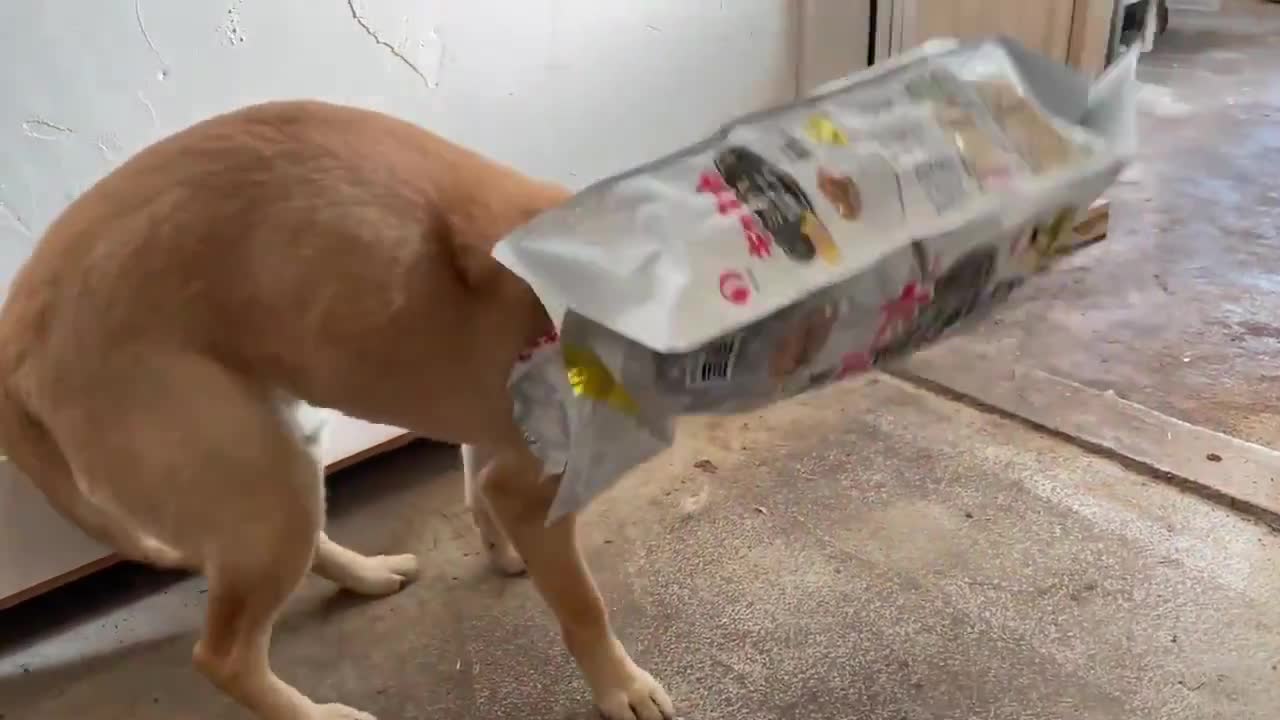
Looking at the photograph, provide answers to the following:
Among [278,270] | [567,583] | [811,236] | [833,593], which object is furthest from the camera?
[833,593]

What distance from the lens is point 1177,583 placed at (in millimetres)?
1356

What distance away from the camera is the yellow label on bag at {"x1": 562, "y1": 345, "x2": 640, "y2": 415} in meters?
0.85

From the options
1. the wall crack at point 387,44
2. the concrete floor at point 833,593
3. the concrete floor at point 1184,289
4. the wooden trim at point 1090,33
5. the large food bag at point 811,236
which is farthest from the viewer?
the wooden trim at point 1090,33

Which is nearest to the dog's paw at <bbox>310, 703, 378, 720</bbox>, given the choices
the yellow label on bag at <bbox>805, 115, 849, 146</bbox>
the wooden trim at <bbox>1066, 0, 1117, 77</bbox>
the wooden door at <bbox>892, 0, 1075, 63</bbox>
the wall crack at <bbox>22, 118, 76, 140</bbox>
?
the wall crack at <bbox>22, 118, 76, 140</bbox>

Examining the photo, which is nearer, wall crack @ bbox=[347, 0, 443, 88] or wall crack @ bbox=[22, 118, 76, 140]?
wall crack @ bbox=[22, 118, 76, 140]

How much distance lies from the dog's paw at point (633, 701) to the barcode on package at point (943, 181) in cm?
63

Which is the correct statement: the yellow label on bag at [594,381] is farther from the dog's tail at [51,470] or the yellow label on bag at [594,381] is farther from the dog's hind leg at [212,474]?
the dog's tail at [51,470]

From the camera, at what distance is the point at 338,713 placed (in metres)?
1.23

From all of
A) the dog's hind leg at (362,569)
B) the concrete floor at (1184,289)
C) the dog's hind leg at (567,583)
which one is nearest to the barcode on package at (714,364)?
the dog's hind leg at (567,583)

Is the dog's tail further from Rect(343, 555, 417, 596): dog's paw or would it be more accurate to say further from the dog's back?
Rect(343, 555, 417, 596): dog's paw

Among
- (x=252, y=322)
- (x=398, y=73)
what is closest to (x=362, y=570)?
Result: (x=252, y=322)

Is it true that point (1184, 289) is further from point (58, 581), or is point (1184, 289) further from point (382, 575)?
point (58, 581)

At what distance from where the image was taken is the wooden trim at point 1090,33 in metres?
2.13

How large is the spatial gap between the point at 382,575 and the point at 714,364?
76 cm
